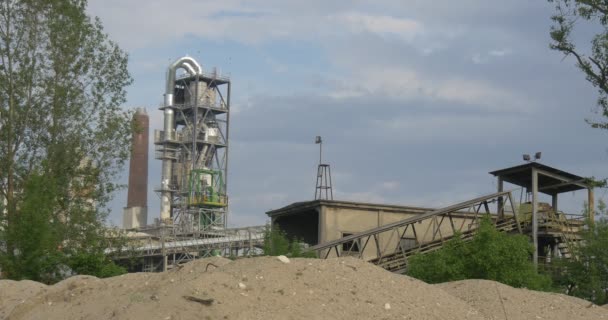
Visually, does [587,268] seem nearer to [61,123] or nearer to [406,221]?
[406,221]

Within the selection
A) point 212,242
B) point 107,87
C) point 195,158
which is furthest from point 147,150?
point 107,87

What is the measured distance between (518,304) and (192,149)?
96.4m

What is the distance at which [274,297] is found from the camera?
1147 centimetres

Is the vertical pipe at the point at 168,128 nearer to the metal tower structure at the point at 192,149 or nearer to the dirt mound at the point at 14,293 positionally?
the metal tower structure at the point at 192,149

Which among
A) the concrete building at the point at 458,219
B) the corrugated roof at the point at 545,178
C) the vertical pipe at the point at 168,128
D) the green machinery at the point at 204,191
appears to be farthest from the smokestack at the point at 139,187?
the corrugated roof at the point at 545,178

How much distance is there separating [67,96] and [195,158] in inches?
2969

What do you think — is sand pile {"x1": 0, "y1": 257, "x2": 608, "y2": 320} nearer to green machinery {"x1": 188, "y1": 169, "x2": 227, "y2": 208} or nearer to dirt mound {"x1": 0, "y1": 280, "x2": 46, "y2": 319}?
dirt mound {"x1": 0, "y1": 280, "x2": 46, "y2": 319}

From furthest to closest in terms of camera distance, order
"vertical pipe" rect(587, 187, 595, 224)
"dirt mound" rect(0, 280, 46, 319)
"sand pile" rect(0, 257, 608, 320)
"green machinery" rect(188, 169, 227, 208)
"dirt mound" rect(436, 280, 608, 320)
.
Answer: "green machinery" rect(188, 169, 227, 208)
"vertical pipe" rect(587, 187, 595, 224)
"dirt mound" rect(0, 280, 46, 319)
"dirt mound" rect(436, 280, 608, 320)
"sand pile" rect(0, 257, 608, 320)

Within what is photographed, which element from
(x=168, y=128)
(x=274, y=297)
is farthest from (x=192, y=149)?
(x=274, y=297)

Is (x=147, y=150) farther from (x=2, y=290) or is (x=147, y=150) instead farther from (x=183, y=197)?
(x=2, y=290)

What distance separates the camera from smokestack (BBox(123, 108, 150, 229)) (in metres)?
121

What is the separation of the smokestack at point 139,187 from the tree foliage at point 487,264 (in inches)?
3841

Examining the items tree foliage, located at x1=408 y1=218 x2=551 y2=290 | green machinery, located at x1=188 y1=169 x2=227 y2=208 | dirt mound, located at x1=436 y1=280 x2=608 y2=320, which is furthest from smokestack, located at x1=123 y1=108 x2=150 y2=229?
dirt mound, located at x1=436 y1=280 x2=608 y2=320

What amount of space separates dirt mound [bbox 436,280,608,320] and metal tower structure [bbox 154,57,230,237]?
91.1 meters
